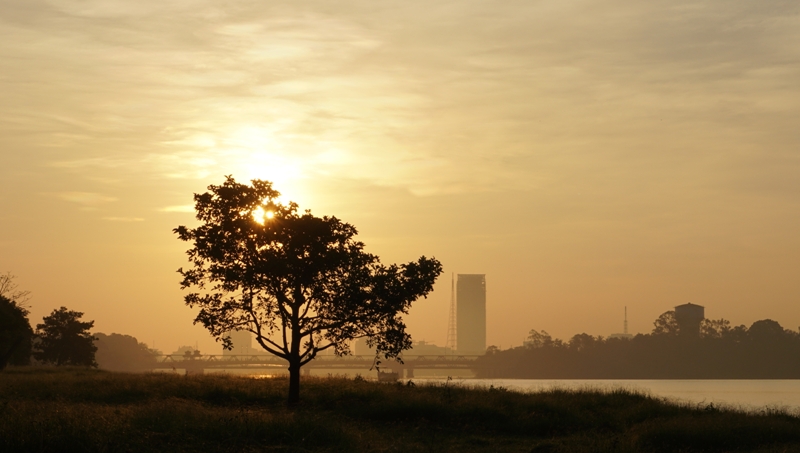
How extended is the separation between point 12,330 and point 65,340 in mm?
23660

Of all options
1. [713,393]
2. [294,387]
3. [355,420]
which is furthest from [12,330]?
[713,393]

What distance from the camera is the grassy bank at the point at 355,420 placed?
24281 millimetres

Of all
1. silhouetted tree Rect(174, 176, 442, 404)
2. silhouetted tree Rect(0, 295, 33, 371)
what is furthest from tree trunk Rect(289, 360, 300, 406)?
silhouetted tree Rect(0, 295, 33, 371)

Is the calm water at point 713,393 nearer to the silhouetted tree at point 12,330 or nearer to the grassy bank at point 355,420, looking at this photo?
the grassy bank at point 355,420

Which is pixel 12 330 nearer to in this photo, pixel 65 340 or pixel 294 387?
pixel 65 340

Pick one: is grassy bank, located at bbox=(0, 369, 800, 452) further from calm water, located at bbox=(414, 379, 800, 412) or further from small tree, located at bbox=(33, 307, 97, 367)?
small tree, located at bbox=(33, 307, 97, 367)

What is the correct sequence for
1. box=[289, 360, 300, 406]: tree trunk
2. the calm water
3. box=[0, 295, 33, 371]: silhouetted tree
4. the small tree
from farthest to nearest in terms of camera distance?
the small tree
box=[0, 295, 33, 371]: silhouetted tree
the calm water
box=[289, 360, 300, 406]: tree trunk

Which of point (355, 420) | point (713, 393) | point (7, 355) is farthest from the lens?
point (713, 393)

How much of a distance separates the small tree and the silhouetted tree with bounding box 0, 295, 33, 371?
8329 mm

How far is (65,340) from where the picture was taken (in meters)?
99.5

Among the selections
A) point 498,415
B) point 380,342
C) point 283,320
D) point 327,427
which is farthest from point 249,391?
point 327,427

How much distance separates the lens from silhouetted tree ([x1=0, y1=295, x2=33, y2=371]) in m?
74.3

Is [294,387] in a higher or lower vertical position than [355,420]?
higher

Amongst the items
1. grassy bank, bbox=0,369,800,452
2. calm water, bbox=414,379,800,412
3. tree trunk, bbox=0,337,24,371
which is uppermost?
tree trunk, bbox=0,337,24,371
